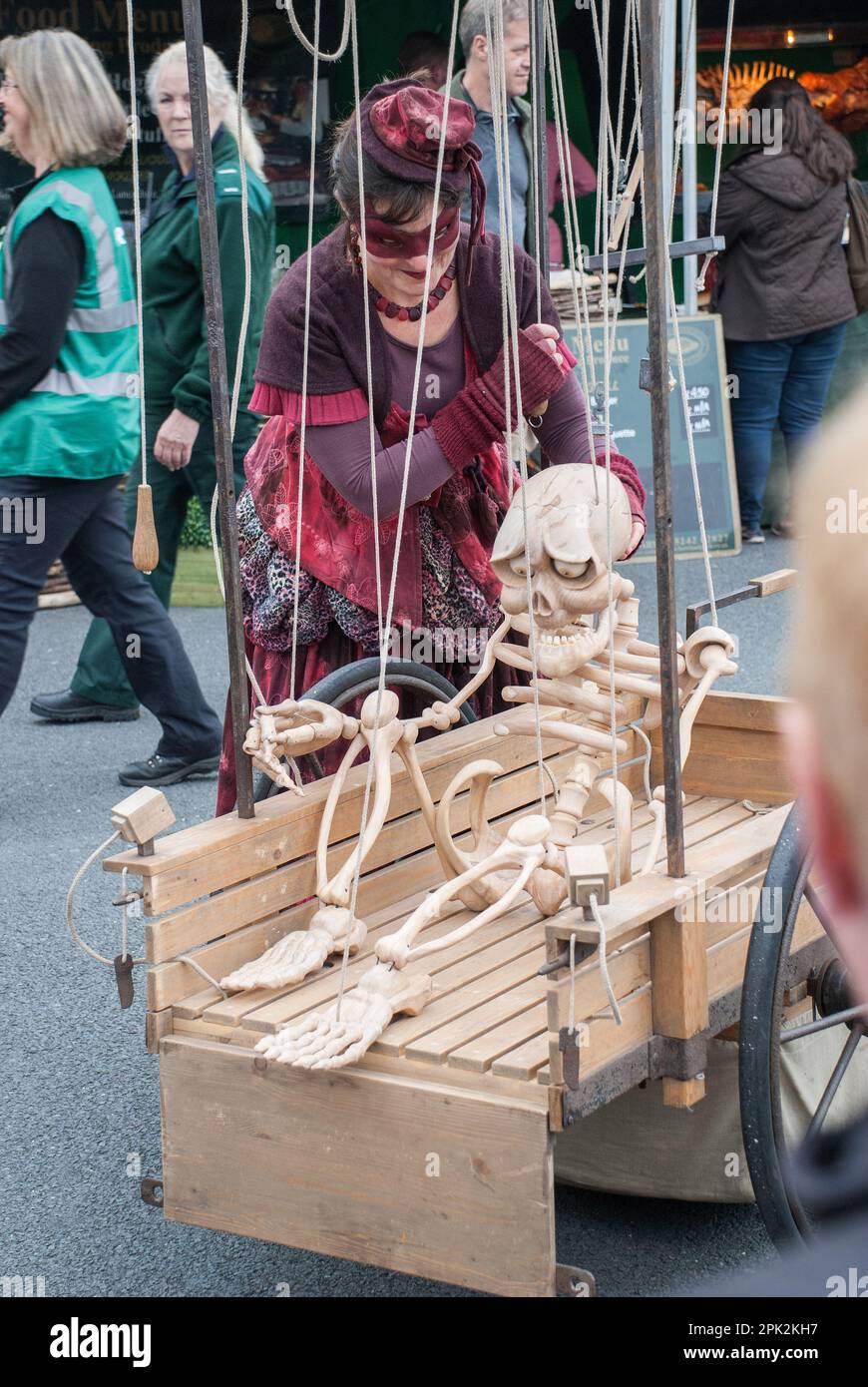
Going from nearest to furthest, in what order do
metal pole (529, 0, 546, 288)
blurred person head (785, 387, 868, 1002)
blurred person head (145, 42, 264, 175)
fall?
blurred person head (785, 387, 868, 1002) < metal pole (529, 0, 546, 288) < blurred person head (145, 42, 264, 175)

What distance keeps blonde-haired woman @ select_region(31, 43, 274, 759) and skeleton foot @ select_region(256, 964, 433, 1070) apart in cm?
247

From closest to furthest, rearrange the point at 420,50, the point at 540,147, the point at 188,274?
the point at 540,147
the point at 188,274
the point at 420,50

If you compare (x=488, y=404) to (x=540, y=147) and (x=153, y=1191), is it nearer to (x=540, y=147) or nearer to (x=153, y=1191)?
(x=540, y=147)

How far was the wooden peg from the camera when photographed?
2287mm

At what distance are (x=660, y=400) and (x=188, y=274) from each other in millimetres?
2742

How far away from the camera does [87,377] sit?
3734 mm

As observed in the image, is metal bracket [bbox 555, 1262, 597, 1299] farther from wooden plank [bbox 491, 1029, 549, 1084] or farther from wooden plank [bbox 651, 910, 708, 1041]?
wooden plank [bbox 651, 910, 708, 1041]

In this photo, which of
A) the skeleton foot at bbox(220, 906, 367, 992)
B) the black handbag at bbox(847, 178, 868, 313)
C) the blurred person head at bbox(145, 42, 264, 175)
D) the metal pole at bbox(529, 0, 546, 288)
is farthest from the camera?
the black handbag at bbox(847, 178, 868, 313)

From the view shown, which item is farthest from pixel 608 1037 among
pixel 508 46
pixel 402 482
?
pixel 508 46

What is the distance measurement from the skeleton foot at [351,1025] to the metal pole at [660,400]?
1.13 ft

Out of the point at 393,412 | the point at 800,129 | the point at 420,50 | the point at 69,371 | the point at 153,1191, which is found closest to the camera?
the point at 153,1191

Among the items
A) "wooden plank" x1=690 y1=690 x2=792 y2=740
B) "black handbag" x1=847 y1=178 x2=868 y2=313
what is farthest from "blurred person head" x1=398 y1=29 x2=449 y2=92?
"wooden plank" x1=690 y1=690 x2=792 y2=740
